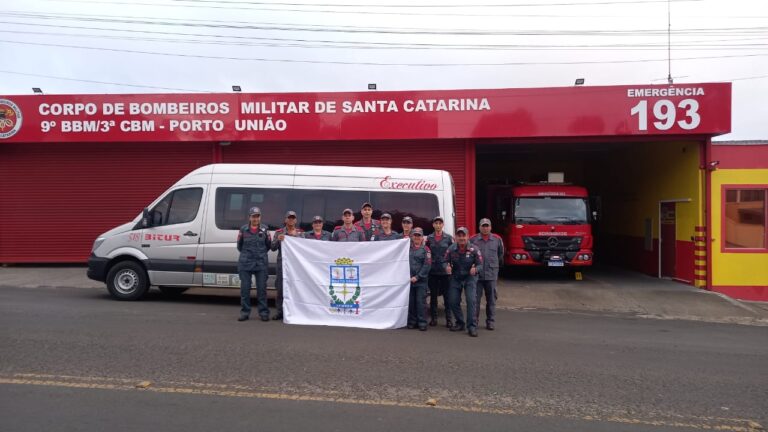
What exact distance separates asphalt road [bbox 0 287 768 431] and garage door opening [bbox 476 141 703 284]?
5.98 meters

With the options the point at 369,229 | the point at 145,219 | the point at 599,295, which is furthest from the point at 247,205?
the point at 599,295

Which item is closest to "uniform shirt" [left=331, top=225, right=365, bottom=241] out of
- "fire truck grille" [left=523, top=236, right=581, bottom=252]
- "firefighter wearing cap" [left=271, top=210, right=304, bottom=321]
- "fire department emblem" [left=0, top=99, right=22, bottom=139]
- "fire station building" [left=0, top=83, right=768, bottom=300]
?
"firefighter wearing cap" [left=271, top=210, right=304, bottom=321]

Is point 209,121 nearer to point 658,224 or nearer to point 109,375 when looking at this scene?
point 109,375

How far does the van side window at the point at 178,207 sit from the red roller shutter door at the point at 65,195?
5616 millimetres

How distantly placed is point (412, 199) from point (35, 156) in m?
11.8

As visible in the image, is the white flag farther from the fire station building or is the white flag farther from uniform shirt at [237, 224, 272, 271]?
the fire station building

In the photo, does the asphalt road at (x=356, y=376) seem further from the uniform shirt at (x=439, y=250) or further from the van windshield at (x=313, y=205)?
the van windshield at (x=313, y=205)

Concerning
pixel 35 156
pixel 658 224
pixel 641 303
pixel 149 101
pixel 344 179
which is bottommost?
pixel 641 303

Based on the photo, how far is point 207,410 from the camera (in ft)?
15.5

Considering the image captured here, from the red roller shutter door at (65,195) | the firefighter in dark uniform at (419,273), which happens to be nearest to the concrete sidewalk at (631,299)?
the firefighter in dark uniform at (419,273)

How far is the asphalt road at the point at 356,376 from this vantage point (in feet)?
15.2

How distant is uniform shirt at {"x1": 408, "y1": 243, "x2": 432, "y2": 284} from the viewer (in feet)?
28.3

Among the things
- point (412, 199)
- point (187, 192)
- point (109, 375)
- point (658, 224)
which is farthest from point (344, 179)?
point (658, 224)

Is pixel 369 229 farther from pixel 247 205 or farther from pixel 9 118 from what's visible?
pixel 9 118
